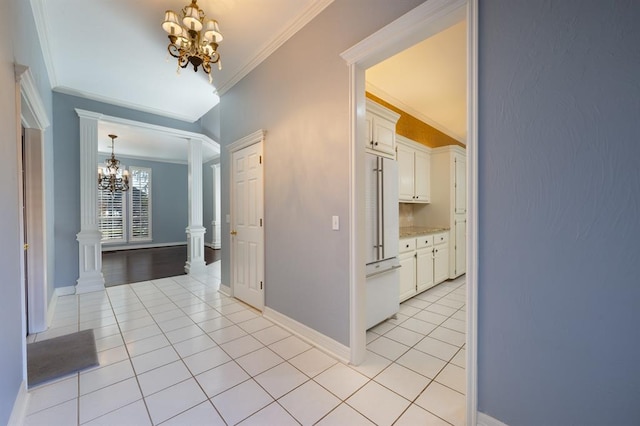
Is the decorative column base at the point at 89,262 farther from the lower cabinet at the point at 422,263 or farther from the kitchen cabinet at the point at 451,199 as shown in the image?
the kitchen cabinet at the point at 451,199

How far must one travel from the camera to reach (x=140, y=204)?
8711 mm

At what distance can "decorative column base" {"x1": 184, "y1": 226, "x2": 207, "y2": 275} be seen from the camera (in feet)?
16.6

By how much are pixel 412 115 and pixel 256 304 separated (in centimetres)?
400

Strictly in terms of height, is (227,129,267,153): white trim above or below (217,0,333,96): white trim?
below

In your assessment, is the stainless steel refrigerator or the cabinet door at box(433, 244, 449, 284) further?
the cabinet door at box(433, 244, 449, 284)

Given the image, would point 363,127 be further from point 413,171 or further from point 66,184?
point 66,184

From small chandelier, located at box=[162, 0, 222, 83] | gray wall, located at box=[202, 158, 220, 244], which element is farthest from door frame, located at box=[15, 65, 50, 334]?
gray wall, located at box=[202, 158, 220, 244]

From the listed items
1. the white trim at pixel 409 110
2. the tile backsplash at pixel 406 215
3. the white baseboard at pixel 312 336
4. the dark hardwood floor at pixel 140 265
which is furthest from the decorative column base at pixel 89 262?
the tile backsplash at pixel 406 215

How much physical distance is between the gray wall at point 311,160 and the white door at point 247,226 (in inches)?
5.5

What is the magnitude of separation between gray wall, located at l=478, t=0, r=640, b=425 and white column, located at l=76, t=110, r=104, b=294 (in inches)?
205

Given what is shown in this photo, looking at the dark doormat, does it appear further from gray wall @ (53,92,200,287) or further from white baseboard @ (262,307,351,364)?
gray wall @ (53,92,200,287)

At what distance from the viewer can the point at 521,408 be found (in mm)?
1290

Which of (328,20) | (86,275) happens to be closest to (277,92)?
(328,20)

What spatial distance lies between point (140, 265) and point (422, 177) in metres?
6.44
